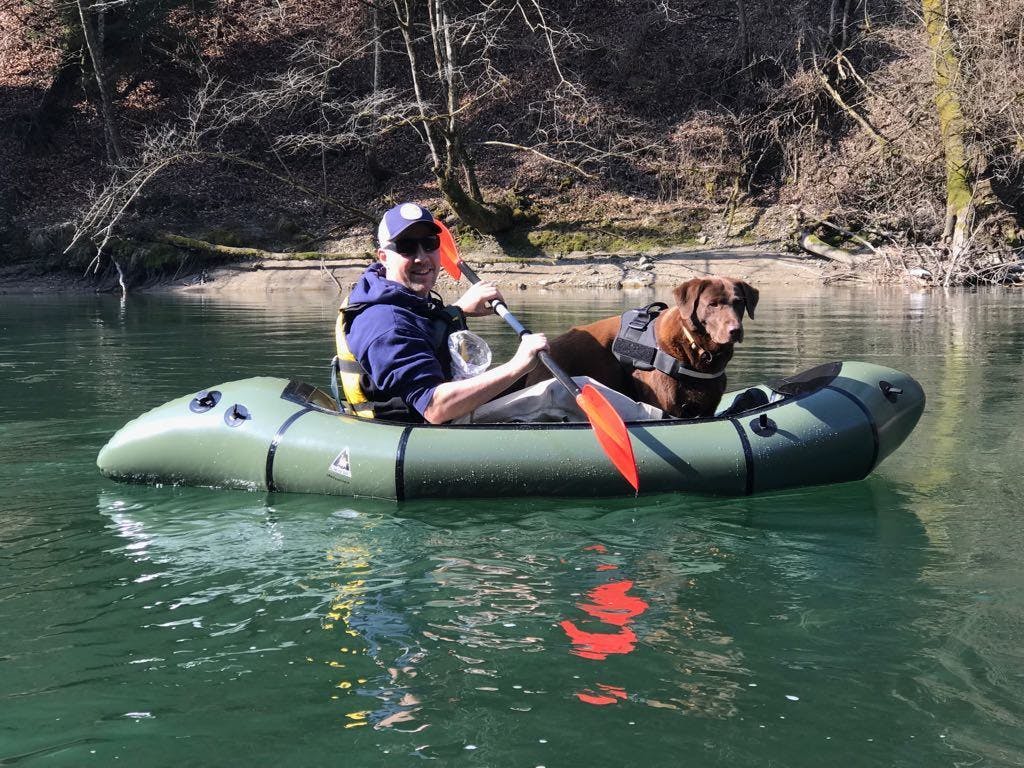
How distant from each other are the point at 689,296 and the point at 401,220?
1.50 m

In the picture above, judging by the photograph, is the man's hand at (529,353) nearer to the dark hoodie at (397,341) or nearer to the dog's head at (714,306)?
the dark hoodie at (397,341)

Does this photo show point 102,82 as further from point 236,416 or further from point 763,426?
point 763,426

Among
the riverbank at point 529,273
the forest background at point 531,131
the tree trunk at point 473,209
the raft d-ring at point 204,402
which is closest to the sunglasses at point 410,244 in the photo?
the raft d-ring at point 204,402

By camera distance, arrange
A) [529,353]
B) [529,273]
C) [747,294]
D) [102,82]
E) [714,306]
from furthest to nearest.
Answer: [102,82] < [529,273] < [747,294] < [714,306] < [529,353]

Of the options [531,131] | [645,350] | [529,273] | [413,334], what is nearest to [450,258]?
[645,350]

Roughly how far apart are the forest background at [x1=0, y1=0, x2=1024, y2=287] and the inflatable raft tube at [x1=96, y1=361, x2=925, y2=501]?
37.1ft

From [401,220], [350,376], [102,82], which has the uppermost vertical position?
[102,82]

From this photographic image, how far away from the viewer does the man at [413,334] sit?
179 inches

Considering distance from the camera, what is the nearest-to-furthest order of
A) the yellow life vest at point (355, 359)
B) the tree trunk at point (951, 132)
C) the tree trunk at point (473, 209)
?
the yellow life vest at point (355, 359), the tree trunk at point (951, 132), the tree trunk at point (473, 209)

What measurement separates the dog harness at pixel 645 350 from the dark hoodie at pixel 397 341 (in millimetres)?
1055

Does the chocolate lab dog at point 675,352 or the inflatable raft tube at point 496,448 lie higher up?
the chocolate lab dog at point 675,352

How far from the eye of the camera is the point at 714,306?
5.12m

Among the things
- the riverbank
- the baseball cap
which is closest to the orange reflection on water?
the baseball cap

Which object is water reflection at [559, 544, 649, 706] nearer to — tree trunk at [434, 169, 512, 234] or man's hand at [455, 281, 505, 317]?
man's hand at [455, 281, 505, 317]
